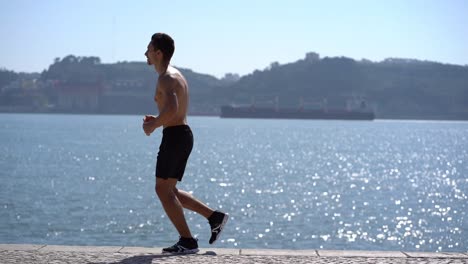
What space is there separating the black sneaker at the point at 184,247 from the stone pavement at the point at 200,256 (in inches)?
3.0

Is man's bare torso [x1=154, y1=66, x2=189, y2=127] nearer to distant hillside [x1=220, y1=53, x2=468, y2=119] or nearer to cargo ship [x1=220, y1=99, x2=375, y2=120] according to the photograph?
cargo ship [x1=220, y1=99, x2=375, y2=120]

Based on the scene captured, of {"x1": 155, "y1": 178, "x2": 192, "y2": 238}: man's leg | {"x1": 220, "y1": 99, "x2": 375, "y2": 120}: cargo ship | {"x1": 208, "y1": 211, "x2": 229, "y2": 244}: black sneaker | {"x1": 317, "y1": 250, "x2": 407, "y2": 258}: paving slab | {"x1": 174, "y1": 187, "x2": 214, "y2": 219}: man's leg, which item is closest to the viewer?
{"x1": 317, "y1": 250, "x2": 407, "y2": 258}: paving slab

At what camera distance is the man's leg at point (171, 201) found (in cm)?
572

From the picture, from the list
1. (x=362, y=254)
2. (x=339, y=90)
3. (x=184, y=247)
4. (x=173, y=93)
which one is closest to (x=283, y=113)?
(x=339, y=90)

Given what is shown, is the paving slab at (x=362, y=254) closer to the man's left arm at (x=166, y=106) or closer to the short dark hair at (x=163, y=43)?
the man's left arm at (x=166, y=106)

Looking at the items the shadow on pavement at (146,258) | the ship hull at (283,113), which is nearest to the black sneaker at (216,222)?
the shadow on pavement at (146,258)

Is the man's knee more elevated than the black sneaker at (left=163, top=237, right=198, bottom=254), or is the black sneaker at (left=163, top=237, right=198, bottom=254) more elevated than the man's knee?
the man's knee

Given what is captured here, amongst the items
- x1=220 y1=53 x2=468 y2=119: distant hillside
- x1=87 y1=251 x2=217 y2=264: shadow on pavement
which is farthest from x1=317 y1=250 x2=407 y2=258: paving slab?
x1=220 y1=53 x2=468 y2=119: distant hillside

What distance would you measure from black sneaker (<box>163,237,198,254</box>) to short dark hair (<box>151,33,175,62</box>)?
130 centimetres

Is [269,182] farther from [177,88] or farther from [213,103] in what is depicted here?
[213,103]

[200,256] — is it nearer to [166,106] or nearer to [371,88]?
[166,106]

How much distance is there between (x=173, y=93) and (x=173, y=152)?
1.32 ft

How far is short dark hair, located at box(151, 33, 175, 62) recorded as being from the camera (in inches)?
222

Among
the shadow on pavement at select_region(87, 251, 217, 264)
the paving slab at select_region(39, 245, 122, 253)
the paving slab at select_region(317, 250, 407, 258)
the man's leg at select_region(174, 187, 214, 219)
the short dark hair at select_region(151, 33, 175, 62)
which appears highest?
the short dark hair at select_region(151, 33, 175, 62)
